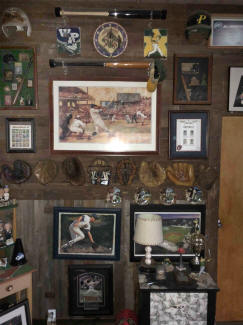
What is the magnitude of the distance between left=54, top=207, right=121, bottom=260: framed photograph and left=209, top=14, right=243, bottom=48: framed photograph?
2.00 metres

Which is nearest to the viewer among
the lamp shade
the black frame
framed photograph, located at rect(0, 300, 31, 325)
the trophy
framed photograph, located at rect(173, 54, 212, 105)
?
framed photograph, located at rect(0, 300, 31, 325)

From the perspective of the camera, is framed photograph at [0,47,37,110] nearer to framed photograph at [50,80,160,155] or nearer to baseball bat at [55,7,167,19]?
framed photograph at [50,80,160,155]

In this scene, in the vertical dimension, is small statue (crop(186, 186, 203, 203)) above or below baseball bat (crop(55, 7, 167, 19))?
below

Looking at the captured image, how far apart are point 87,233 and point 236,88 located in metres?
2.15

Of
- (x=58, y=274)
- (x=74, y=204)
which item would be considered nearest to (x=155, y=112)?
(x=74, y=204)

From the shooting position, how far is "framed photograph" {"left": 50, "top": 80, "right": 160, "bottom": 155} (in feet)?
10.1

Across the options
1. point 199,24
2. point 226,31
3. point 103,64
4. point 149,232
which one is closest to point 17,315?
point 149,232

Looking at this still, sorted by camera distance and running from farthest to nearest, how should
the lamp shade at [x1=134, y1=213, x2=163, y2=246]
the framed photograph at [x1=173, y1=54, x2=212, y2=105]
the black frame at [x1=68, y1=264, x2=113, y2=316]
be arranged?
the black frame at [x1=68, y1=264, x2=113, y2=316] < the framed photograph at [x1=173, y1=54, x2=212, y2=105] < the lamp shade at [x1=134, y1=213, x2=163, y2=246]

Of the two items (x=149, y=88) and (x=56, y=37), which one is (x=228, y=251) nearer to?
(x=149, y=88)

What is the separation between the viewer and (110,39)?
119 inches

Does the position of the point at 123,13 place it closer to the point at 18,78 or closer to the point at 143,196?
the point at 18,78

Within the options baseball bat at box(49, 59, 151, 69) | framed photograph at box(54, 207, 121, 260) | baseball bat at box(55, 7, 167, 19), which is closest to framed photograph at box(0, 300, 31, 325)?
framed photograph at box(54, 207, 121, 260)

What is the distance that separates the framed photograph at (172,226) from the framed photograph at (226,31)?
5.49ft

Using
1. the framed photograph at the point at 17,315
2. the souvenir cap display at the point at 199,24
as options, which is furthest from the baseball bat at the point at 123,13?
the framed photograph at the point at 17,315
